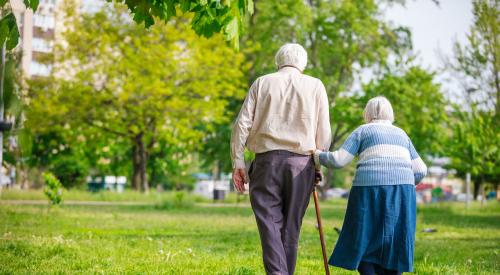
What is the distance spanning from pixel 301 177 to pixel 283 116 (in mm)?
465

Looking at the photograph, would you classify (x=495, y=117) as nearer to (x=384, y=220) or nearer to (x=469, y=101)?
(x=469, y=101)

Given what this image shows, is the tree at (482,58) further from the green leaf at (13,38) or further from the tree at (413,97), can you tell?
the green leaf at (13,38)

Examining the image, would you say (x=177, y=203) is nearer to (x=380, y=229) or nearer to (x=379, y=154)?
(x=379, y=154)

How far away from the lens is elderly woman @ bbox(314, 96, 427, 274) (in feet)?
18.2

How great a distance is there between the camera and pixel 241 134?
557 cm

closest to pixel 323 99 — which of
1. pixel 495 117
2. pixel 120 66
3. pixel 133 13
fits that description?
pixel 133 13

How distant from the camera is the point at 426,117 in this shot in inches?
1270

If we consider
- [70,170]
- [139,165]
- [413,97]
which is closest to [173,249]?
[413,97]

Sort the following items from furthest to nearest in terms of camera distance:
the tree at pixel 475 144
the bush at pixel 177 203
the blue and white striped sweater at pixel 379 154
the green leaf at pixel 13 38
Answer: the tree at pixel 475 144, the bush at pixel 177 203, the blue and white striped sweater at pixel 379 154, the green leaf at pixel 13 38

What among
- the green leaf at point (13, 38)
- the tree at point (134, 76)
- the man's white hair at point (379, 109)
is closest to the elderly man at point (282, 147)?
the man's white hair at point (379, 109)

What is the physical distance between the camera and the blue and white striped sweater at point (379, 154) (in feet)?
18.9

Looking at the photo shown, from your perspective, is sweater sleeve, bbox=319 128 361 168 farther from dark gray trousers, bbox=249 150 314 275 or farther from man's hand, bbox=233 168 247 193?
man's hand, bbox=233 168 247 193

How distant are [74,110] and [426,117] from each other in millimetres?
14604

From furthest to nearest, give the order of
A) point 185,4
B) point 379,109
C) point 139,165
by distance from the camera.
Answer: point 139,165 < point 379,109 < point 185,4
